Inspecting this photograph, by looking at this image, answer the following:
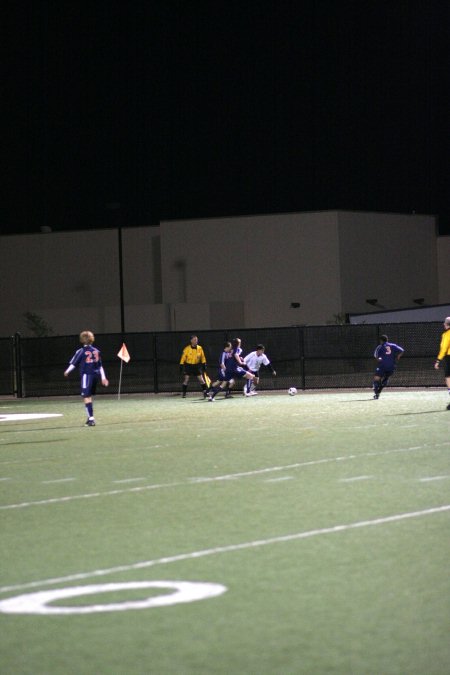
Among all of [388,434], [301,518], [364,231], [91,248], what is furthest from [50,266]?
[301,518]

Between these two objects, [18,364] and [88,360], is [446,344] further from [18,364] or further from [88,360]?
[18,364]

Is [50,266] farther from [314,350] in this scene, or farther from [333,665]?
[333,665]

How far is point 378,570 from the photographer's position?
8734 millimetres

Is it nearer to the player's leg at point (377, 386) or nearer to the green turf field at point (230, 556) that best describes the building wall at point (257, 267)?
the player's leg at point (377, 386)

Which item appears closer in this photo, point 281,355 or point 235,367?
point 235,367

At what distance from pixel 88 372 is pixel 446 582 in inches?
660

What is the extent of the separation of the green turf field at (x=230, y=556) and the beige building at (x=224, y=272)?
1768 inches

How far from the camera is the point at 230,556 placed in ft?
31.1

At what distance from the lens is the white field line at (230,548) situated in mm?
8695

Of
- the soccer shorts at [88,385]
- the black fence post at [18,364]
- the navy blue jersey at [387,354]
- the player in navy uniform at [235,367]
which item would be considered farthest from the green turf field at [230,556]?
the black fence post at [18,364]

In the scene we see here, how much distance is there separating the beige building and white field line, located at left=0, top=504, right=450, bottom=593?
52268 millimetres

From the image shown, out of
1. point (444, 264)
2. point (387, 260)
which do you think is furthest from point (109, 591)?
point (444, 264)

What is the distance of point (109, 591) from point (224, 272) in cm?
5834

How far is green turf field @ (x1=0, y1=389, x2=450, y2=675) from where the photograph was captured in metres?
6.69
